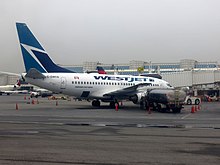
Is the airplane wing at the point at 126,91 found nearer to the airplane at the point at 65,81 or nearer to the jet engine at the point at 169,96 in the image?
the airplane at the point at 65,81

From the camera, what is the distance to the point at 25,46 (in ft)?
132

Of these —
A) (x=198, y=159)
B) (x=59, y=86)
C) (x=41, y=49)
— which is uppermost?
(x=41, y=49)

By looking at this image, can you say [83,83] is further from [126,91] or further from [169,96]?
[169,96]

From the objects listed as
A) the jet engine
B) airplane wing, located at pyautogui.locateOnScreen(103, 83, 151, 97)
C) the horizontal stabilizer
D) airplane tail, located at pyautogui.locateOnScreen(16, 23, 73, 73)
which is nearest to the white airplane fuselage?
the horizontal stabilizer

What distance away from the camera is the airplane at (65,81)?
3981 cm

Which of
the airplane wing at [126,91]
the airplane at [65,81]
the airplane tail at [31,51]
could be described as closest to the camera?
the airplane at [65,81]

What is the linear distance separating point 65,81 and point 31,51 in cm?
481

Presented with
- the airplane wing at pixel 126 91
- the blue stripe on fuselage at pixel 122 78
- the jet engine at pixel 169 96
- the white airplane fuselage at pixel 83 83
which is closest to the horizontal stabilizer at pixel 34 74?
the white airplane fuselage at pixel 83 83

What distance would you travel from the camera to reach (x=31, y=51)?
4047 centimetres

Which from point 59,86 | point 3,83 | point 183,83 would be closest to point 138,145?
point 59,86

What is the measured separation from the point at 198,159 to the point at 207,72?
7081 centimetres

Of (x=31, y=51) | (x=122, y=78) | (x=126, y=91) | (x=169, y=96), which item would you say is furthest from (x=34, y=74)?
(x=169, y=96)

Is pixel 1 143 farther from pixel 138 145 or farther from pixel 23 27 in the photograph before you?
pixel 23 27

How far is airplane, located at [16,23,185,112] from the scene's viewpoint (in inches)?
1567
